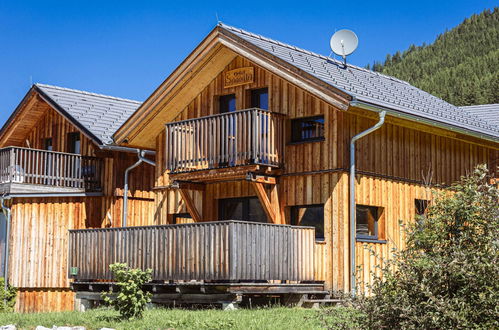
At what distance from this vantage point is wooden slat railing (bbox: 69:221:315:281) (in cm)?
1861

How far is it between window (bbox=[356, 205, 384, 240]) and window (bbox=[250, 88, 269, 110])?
12.5 feet

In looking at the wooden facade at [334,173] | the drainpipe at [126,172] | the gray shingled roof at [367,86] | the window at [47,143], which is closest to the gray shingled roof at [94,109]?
the drainpipe at [126,172]

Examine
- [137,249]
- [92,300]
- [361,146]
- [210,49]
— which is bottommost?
[92,300]

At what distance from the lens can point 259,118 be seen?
68.7ft

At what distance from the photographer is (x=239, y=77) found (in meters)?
23.1

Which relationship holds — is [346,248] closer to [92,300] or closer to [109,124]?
[92,300]

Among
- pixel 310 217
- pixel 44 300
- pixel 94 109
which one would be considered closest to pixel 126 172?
pixel 94 109

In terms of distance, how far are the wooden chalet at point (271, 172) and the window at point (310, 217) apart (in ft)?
0.10

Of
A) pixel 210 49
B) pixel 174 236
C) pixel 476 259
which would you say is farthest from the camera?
pixel 210 49

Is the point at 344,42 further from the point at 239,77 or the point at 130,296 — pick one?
the point at 130,296

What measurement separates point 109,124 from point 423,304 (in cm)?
1996

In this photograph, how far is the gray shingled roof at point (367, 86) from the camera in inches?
841

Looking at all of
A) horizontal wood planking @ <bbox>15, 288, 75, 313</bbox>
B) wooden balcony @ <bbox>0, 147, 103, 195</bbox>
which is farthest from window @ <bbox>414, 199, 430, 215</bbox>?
horizontal wood planking @ <bbox>15, 288, 75, 313</bbox>

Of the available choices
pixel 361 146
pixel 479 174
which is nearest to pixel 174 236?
pixel 361 146
